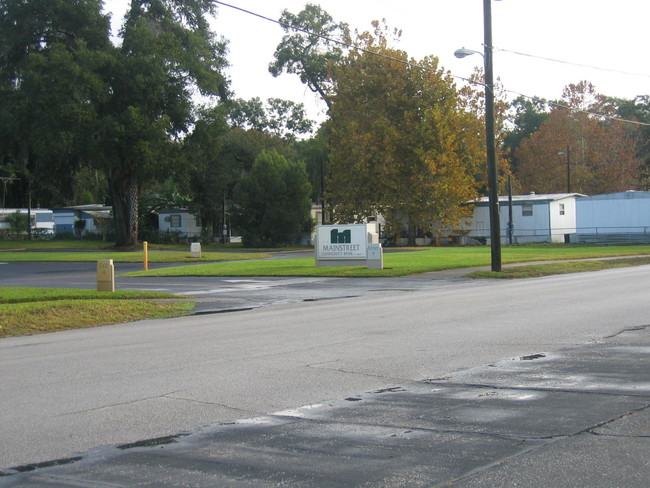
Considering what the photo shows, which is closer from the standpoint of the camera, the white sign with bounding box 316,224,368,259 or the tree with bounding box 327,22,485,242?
the white sign with bounding box 316,224,368,259

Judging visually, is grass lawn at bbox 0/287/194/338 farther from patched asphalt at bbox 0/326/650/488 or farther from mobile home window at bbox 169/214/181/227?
mobile home window at bbox 169/214/181/227

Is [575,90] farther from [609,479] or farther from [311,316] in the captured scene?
[609,479]

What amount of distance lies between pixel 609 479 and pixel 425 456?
1308 millimetres

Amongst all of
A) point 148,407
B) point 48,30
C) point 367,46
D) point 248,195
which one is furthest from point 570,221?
point 148,407

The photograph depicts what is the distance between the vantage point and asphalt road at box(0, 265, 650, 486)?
747 centimetres

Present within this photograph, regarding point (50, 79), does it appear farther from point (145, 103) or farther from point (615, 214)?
point (615, 214)

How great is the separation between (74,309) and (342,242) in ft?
56.5

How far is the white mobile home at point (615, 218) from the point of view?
58.2 meters

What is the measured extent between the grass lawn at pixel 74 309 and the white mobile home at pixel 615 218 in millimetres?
45177

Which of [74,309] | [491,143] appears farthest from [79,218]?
[74,309]

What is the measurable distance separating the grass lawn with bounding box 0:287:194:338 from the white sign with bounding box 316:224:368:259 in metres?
12.7

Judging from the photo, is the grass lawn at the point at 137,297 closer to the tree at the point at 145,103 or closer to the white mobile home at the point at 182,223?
the tree at the point at 145,103

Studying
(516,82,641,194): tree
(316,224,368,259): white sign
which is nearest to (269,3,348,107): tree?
(516,82,641,194): tree

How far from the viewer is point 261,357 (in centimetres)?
1095
